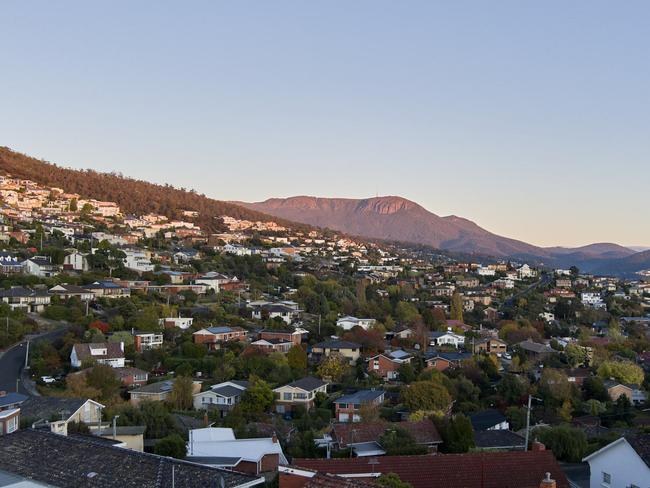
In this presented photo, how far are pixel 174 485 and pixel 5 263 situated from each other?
112 feet

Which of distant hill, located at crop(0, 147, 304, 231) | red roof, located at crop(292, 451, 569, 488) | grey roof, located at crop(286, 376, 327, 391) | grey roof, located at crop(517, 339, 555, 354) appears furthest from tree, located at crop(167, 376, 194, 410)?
distant hill, located at crop(0, 147, 304, 231)

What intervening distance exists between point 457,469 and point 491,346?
24003 mm

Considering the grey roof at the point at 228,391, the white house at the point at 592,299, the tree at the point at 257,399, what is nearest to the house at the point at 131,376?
the grey roof at the point at 228,391

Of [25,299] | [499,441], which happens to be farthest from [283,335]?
[499,441]

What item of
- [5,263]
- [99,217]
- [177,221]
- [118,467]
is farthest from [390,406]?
[177,221]

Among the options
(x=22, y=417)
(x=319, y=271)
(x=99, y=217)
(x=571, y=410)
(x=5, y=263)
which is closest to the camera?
(x=22, y=417)

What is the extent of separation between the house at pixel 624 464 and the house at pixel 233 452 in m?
5.16

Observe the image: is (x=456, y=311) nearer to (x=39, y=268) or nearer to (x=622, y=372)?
(x=622, y=372)

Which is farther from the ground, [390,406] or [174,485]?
[174,485]

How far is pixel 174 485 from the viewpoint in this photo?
24.2ft

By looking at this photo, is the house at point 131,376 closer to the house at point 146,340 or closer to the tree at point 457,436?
the house at point 146,340

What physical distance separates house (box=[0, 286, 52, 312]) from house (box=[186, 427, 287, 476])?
18.8 meters

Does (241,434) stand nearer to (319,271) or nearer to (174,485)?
(174,485)

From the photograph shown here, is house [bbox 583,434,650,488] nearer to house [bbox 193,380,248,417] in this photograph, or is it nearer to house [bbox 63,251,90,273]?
house [bbox 193,380,248,417]
